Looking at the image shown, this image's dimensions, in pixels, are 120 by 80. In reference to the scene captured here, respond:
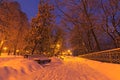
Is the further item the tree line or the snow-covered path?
the tree line

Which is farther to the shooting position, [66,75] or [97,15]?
[97,15]

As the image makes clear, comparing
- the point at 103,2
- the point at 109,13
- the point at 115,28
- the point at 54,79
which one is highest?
the point at 103,2

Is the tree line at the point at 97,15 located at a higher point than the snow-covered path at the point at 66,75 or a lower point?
higher

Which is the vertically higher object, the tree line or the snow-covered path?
the tree line

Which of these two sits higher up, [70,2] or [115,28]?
[70,2]

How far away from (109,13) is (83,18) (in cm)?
494

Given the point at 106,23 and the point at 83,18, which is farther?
the point at 83,18

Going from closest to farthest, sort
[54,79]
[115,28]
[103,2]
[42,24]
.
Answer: [54,79] → [115,28] → [103,2] → [42,24]

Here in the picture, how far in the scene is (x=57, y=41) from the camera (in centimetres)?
7000

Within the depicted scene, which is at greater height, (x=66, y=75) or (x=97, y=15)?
(x=97, y=15)

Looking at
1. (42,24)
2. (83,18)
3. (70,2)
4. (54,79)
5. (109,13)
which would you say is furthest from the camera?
(42,24)

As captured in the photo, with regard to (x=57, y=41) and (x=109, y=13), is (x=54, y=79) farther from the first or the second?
(x=57, y=41)

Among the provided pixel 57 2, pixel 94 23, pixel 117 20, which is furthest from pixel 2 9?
pixel 117 20

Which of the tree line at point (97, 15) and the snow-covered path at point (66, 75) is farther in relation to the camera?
the tree line at point (97, 15)
